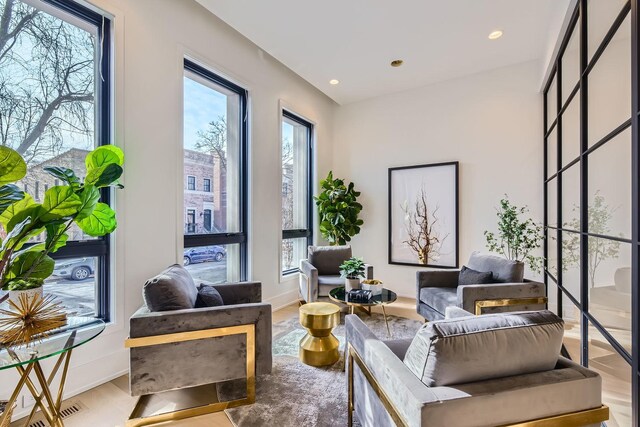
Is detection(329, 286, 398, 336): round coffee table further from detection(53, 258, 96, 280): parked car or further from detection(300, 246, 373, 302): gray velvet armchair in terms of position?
detection(53, 258, 96, 280): parked car

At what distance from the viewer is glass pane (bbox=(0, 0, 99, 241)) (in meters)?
1.98

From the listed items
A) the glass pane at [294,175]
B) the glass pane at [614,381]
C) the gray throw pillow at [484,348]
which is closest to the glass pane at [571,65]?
the glass pane at [614,381]

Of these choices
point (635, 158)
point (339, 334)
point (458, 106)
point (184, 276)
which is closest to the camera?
point (635, 158)

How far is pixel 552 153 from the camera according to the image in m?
3.44

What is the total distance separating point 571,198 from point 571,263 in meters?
0.58

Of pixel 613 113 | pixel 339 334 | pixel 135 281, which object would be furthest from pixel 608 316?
pixel 135 281

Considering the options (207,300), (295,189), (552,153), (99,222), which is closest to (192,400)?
(207,300)

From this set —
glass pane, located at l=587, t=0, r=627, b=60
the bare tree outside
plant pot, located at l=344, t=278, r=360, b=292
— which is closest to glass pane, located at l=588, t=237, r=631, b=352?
glass pane, located at l=587, t=0, r=627, b=60

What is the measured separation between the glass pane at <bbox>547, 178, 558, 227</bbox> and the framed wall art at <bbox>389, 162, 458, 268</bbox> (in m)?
1.09

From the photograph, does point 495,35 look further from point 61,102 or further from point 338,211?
point 61,102

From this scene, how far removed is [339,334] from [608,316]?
2240 mm

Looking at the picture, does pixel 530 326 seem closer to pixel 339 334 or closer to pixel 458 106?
pixel 339 334

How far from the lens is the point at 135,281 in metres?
2.51

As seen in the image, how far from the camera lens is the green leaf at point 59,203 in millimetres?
1487
